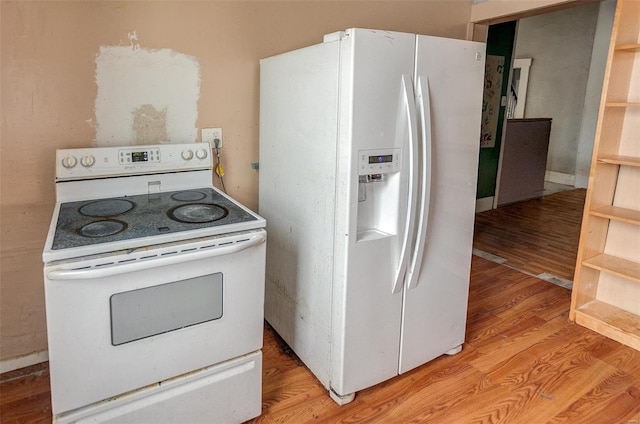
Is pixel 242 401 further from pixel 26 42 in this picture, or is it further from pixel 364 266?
pixel 26 42

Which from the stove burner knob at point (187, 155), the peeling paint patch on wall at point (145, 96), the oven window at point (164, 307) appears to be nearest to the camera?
the oven window at point (164, 307)

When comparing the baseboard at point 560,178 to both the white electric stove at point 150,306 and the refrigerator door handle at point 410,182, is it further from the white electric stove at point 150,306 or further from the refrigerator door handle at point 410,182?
the white electric stove at point 150,306

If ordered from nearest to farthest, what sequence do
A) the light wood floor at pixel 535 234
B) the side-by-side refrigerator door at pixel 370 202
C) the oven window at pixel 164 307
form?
the oven window at pixel 164 307 → the side-by-side refrigerator door at pixel 370 202 → the light wood floor at pixel 535 234

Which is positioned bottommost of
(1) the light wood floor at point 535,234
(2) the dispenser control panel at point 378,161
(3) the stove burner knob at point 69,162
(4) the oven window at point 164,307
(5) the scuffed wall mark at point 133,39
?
(1) the light wood floor at point 535,234

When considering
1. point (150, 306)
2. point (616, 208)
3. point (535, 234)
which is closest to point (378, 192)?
point (150, 306)

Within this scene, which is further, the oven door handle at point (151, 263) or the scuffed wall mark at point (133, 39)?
the scuffed wall mark at point (133, 39)

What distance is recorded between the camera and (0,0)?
176cm

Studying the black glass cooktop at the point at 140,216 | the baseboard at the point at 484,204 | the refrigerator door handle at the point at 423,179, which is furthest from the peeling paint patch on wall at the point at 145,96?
the baseboard at the point at 484,204

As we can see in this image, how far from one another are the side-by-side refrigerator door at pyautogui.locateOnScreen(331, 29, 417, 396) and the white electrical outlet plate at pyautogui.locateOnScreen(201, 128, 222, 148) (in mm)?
866

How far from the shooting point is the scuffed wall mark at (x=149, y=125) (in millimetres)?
2131

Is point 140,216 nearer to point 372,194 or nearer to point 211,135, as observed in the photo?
point 211,135

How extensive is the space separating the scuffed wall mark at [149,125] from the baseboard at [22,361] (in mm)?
1140

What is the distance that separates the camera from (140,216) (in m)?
→ 1.72

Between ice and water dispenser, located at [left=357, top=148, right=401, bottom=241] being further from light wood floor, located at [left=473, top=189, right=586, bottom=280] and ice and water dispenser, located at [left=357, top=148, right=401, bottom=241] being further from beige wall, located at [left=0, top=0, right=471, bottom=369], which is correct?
light wood floor, located at [left=473, top=189, right=586, bottom=280]
